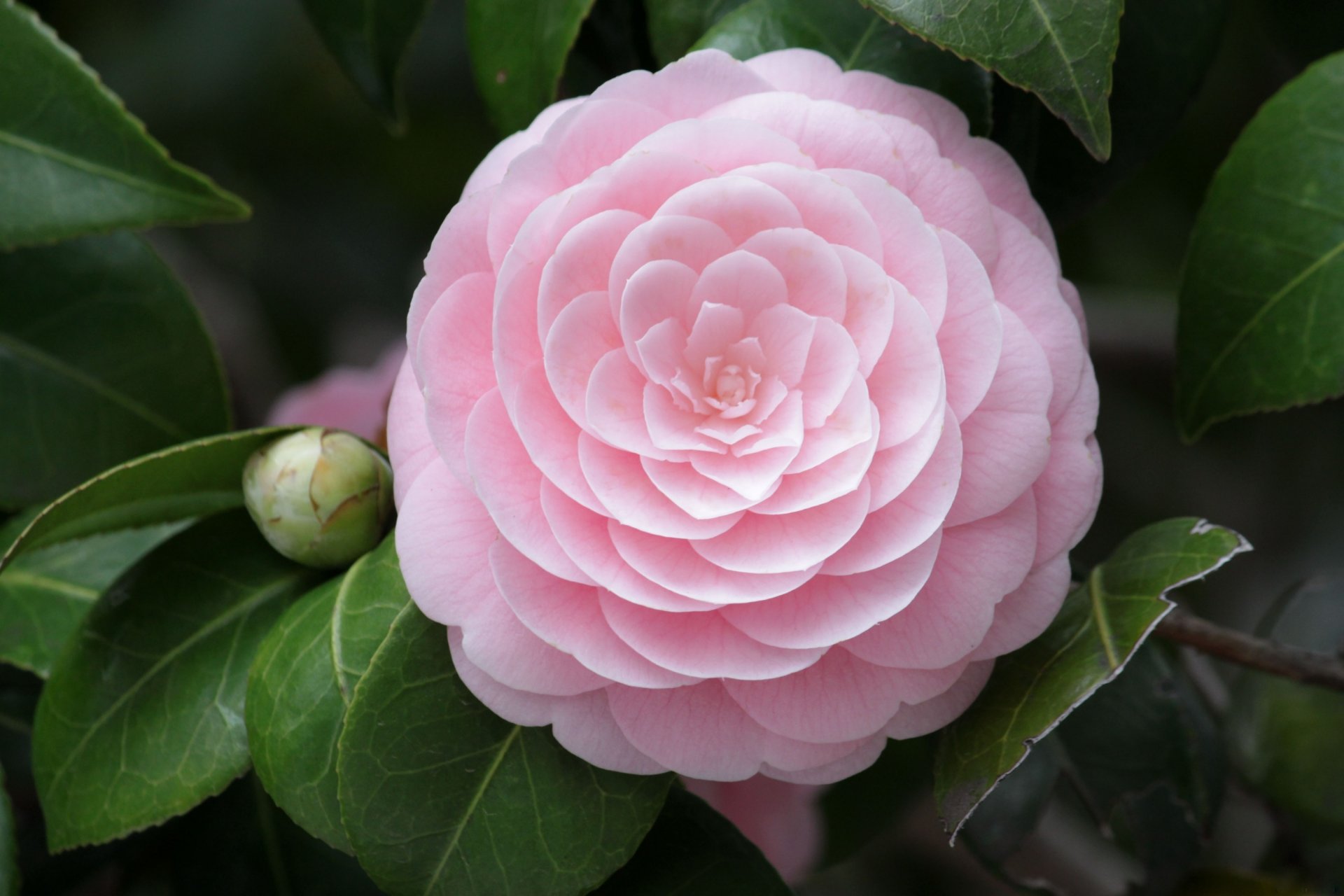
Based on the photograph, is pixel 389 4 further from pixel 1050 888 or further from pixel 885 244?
pixel 1050 888

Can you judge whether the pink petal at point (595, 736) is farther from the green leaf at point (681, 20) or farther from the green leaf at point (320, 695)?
the green leaf at point (681, 20)

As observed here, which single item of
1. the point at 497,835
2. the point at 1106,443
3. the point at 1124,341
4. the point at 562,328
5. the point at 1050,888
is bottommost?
the point at 1106,443

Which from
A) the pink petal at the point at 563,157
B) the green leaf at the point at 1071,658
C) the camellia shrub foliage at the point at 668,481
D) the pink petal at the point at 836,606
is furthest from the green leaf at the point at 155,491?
the green leaf at the point at 1071,658

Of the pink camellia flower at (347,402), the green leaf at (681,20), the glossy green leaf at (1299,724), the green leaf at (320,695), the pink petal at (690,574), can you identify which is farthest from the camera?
the pink camellia flower at (347,402)

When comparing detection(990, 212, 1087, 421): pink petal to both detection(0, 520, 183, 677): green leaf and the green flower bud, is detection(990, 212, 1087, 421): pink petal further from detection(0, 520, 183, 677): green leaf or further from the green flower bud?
detection(0, 520, 183, 677): green leaf

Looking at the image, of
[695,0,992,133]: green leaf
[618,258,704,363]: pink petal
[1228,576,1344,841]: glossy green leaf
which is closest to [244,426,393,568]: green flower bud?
[618,258,704,363]: pink petal

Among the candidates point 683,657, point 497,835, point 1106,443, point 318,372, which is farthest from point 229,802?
point 1106,443
